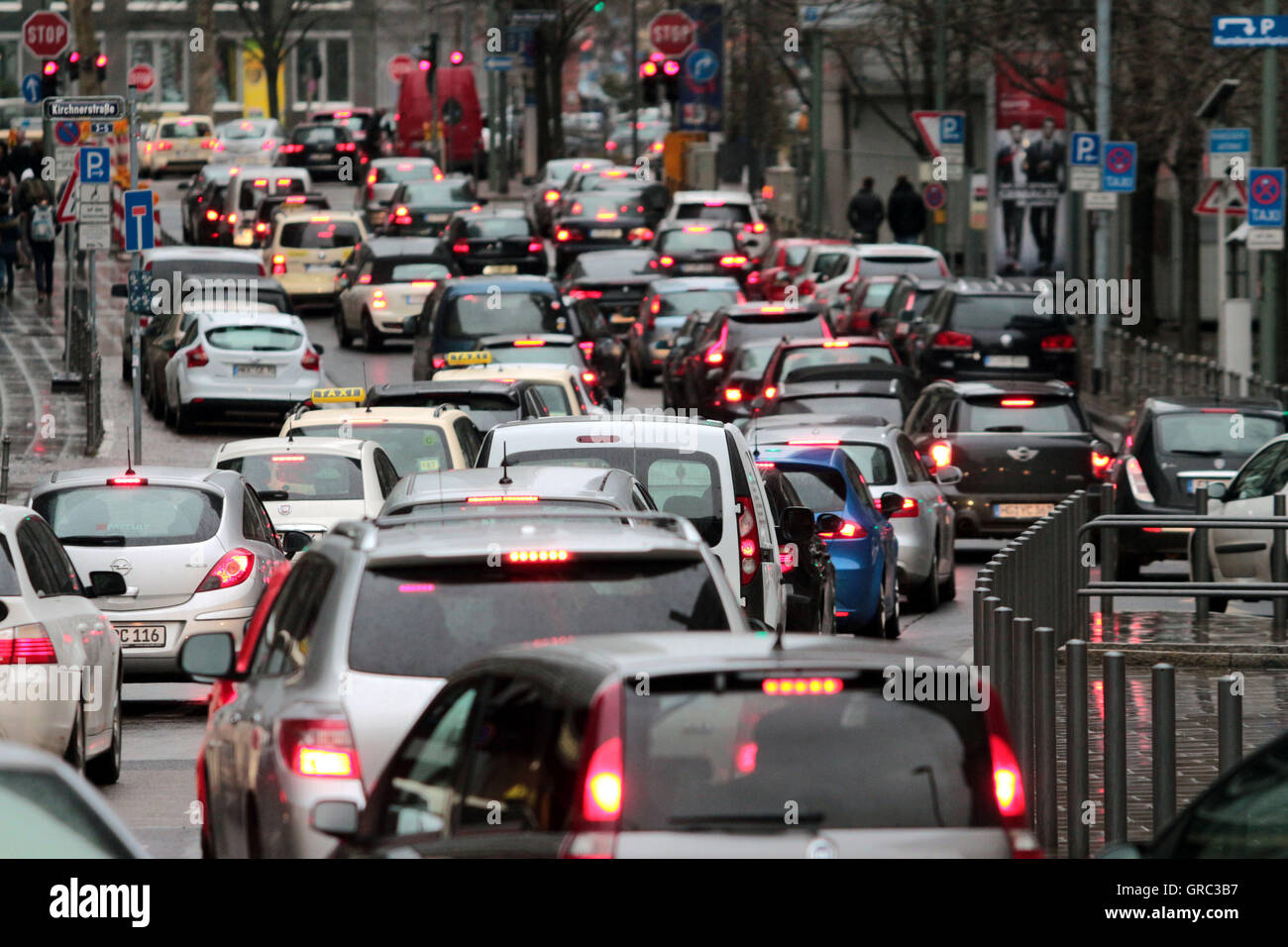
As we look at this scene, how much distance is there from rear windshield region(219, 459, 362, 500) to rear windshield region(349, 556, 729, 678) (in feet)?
34.7

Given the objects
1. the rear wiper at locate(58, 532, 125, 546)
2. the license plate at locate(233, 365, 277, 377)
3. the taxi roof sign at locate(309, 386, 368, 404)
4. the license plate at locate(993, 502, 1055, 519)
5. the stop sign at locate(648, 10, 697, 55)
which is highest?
the stop sign at locate(648, 10, 697, 55)

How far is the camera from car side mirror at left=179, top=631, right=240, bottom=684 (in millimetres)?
8859

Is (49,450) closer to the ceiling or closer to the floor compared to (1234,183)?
closer to the floor

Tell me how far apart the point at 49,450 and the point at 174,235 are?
33628mm

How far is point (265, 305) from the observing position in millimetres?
35031

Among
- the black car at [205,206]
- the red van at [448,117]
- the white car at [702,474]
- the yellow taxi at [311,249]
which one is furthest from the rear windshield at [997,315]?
the red van at [448,117]

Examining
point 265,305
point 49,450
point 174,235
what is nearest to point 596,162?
point 174,235

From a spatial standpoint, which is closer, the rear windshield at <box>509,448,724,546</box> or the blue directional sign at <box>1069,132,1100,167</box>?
the rear windshield at <box>509,448,724,546</box>

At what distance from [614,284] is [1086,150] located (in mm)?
8125

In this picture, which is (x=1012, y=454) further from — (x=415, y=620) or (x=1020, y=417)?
(x=415, y=620)

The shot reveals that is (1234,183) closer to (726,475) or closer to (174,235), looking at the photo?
(726,475)

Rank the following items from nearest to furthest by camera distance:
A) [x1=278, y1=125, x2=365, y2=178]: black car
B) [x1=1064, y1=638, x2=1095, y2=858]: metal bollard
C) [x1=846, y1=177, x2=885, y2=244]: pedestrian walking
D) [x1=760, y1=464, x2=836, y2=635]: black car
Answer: [x1=1064, y1=638, x2=1095, y2=858]: metal bollard
[x1=760, y1=464, x2=836, y2=635]: black car
[x1=846, y1=177, x2=885, y2=244]: pedestrian walking
[x1=278, y1=125, x2=365, y2=178]: black car

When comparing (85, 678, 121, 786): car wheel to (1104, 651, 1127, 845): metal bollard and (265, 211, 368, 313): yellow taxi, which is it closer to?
(1104, 651, 1127, 845): metal bollard

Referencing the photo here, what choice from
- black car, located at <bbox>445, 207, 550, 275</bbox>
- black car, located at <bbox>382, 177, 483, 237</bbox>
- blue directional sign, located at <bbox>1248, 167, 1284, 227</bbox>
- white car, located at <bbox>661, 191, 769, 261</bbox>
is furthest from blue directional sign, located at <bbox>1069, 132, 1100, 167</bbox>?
black car, located at <bbox>382, 177, 483, 237</bbox>
